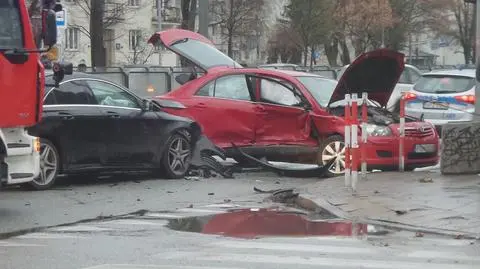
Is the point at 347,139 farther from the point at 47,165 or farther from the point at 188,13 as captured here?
the point at 188,13

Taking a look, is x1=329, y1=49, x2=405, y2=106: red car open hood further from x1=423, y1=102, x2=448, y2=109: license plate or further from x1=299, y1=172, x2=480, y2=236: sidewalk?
x1=423, y1=102, x2=448, y2=109: license plate

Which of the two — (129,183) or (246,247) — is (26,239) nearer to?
(246,247)

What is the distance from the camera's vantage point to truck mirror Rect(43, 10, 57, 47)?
9375 mm

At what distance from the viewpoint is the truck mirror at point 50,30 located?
9.38 m

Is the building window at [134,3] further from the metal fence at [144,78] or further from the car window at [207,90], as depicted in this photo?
the car window at [207,90]

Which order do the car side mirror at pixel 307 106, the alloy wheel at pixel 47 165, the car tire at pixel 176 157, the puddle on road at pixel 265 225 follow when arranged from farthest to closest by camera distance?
the car side mirror at pixel 307 106
the car tire at pixel 176 157
the alloy wheel at pixel 47 165
the puddle on road at pixel 265 225

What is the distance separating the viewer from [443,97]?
18.3 meters

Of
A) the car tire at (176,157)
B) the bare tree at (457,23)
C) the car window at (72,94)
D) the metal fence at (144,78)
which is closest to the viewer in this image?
the car window at (72,94)

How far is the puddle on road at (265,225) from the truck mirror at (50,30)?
101 inches

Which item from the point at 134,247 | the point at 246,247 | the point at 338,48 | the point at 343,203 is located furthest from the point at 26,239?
the point at 338,48

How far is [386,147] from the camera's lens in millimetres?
12688

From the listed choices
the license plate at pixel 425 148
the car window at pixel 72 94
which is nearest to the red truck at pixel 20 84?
the car window at pixel 72 94

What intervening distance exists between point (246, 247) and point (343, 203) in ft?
8.75

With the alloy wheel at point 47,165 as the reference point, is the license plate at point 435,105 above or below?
above
